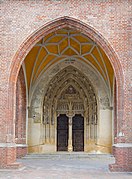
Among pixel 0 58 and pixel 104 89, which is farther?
pixel 104 89

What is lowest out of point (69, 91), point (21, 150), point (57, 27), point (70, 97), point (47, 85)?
point (21, 150)

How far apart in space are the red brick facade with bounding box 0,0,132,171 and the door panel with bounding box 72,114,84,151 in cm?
809

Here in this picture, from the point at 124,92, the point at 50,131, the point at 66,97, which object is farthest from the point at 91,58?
the point at 124,92

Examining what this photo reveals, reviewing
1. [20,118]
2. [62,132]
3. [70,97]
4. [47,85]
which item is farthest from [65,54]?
[62,132]

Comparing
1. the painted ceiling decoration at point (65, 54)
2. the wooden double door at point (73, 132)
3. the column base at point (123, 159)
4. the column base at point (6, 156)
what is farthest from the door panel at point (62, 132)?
the column base at point (123, 159)

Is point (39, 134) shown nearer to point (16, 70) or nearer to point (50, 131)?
point (50, 131)

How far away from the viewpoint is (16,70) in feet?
47.0

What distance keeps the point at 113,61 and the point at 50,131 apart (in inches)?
336

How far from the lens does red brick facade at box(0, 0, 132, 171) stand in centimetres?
1386

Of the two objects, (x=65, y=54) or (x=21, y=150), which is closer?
(x=21, y=150)

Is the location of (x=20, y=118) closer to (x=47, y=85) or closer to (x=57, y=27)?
(x=47, y=85)

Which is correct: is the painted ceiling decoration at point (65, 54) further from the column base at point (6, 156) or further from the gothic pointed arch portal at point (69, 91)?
the column base at point (6, 156)

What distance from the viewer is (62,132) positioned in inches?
864

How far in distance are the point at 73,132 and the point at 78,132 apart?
302 mm
